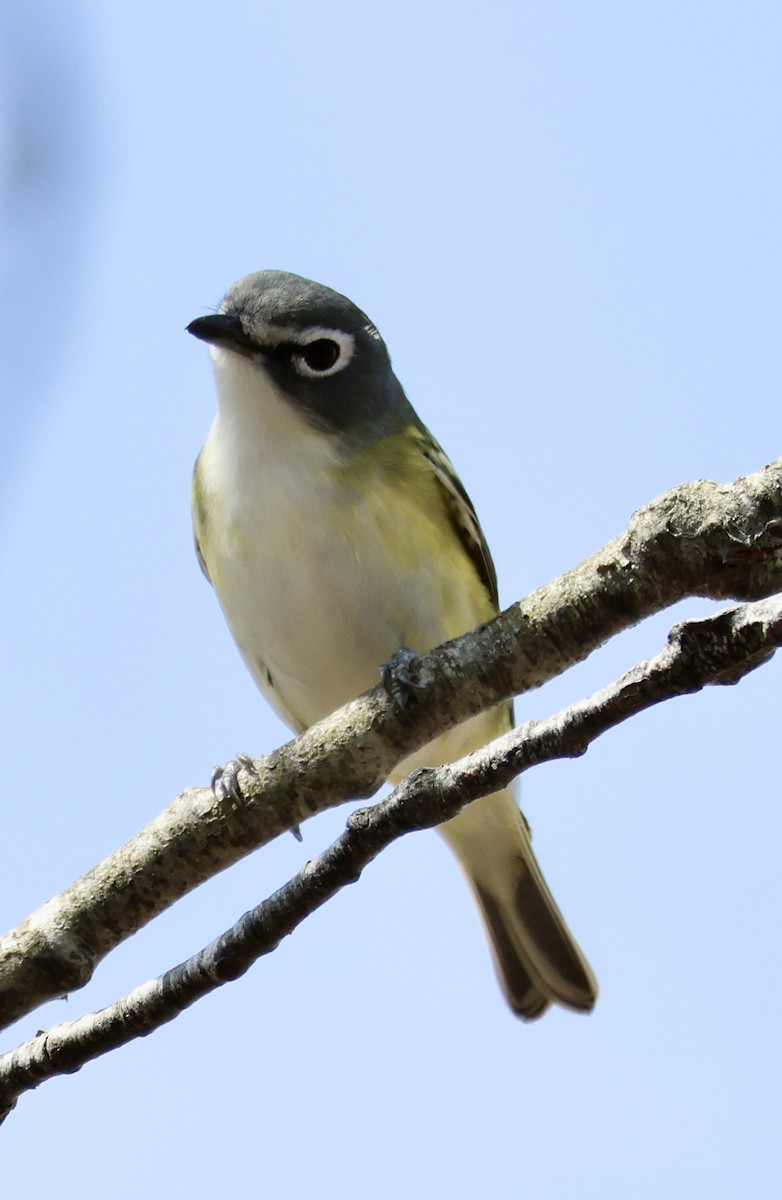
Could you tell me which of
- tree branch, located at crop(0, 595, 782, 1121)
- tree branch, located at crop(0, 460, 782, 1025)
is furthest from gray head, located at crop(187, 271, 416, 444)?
tree branch, located at crop(0, 595, 782, 1121)

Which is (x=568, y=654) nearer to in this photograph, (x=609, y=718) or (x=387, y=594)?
(x=609, y=718)

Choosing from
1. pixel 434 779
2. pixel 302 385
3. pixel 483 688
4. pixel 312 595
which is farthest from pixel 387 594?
pixel 434 779

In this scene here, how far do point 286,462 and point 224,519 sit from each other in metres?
0.39

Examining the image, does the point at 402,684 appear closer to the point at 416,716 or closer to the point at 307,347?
the point at 416,716

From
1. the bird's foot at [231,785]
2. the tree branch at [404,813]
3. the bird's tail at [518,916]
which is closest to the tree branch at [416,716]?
the bird's foot at [231,785]

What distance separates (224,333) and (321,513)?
0.94m

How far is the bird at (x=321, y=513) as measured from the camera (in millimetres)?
5414

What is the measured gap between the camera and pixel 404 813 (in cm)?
300

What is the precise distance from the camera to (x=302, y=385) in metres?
5.70

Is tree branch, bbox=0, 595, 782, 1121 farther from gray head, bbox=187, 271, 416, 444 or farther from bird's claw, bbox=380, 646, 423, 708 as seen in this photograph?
gray head, bbox=187, 271, 416, 444

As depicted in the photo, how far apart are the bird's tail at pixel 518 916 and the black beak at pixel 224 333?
2.76 m

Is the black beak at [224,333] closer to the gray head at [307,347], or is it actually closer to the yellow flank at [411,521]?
the gray head at [307,347]

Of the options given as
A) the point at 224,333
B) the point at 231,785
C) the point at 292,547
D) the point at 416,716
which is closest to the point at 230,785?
the point at 231,785

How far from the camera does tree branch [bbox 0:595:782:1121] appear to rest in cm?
278
